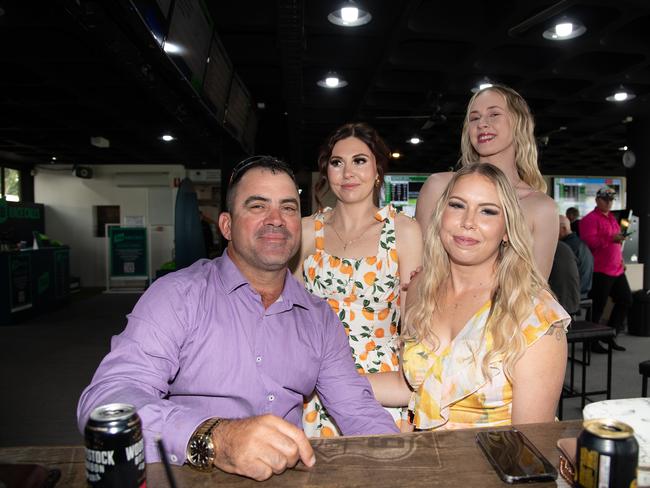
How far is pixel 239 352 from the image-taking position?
1460mm

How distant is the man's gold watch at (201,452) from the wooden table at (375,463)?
0.02 m

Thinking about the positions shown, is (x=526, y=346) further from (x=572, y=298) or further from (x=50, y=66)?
(x=50, y=66)

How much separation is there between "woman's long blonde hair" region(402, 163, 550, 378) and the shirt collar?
1.26ft

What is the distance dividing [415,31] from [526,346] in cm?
349

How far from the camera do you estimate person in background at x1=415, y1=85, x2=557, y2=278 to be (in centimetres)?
207

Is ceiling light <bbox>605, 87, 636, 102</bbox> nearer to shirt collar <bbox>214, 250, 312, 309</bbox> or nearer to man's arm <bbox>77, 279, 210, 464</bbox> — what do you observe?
shirt collar <bbox>214, 250, 312, 309</bbox>

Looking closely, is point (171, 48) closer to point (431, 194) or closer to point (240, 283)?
point (431, 194)

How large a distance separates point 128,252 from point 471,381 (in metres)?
11.4

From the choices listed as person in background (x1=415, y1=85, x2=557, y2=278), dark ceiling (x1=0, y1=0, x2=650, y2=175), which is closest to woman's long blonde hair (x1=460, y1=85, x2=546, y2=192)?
person in background (x1=415, y1=85, x2=557, y2=278)

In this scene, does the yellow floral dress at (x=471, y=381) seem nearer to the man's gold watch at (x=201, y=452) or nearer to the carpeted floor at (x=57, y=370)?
the man's gold watch at (x=201, y=452)

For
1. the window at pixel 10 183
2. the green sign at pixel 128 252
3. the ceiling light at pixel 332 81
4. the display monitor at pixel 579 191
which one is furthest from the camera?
the display monitor at pixel 579 191

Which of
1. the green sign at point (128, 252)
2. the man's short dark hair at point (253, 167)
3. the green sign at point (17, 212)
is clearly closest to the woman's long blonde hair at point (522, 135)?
the man's short dark hair at point (253, 167)

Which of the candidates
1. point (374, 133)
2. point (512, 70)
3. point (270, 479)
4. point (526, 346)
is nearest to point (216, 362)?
point (270, 479)

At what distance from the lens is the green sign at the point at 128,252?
1168cm
